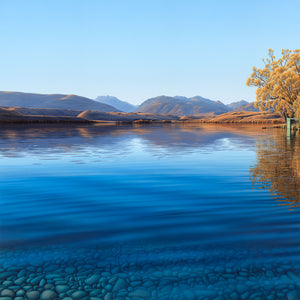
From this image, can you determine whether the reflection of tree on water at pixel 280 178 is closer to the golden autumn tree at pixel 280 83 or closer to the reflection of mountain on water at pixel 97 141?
the reflection of mountain on water at pixel 97 141

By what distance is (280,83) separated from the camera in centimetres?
5503

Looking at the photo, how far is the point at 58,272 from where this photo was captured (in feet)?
17.4

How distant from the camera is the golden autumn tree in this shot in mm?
53969

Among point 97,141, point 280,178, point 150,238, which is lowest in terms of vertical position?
point 150,238

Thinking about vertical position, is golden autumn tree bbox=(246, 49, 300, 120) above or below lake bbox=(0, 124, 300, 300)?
above

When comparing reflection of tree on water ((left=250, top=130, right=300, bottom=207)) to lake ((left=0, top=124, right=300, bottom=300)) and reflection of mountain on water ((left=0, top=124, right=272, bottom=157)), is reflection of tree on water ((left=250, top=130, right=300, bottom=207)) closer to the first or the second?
lake ((left=0, top=124, right=300, bottom=300))

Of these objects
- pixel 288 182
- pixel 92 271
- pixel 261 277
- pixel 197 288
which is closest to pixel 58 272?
pixel 92 271

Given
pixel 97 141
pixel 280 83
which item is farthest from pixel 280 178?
pixel 280 83

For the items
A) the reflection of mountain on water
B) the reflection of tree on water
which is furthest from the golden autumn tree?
the reflection of tree on water

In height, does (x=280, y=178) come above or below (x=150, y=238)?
above

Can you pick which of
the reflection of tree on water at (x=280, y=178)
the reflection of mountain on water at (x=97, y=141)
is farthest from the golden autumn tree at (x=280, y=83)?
the reflection of tree on water at (x=280, y=178)

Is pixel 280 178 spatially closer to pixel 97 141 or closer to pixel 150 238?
pixel 150 238

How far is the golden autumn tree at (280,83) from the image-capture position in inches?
2125

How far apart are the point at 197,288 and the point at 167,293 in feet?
1.50
